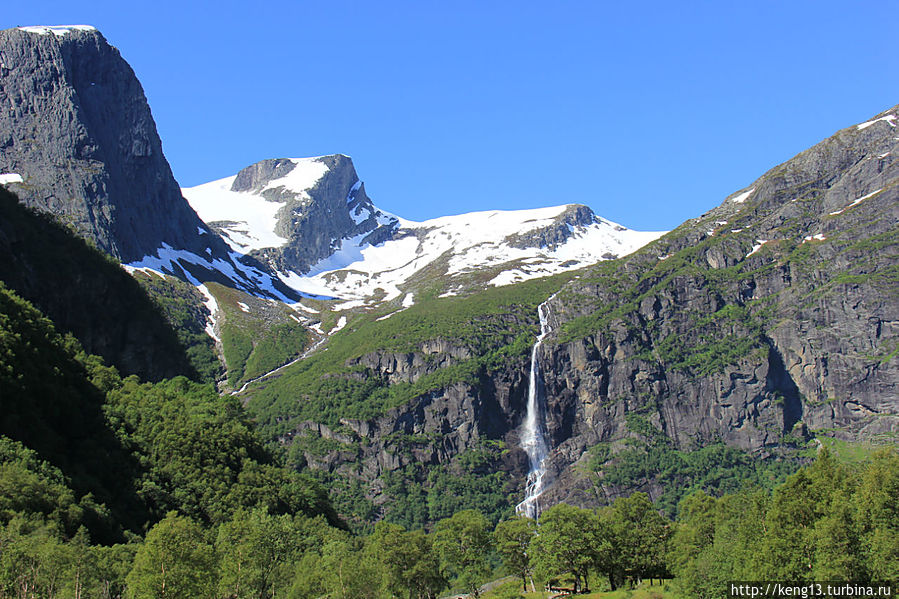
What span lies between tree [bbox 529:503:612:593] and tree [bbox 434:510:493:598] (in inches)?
268

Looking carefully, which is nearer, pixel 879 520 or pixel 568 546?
pixel 879 520

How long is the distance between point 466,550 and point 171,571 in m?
49.1

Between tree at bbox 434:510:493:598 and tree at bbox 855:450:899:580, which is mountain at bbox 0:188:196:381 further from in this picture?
tree at bbox 855:450:899:580

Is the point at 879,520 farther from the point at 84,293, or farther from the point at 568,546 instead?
the point at 84,293

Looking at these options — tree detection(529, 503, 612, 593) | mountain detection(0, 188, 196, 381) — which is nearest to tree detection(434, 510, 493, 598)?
tree detection(529, 503, 612, 593)

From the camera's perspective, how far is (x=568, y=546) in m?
94.0

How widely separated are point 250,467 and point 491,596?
148 feet

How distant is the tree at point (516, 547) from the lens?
327 feet

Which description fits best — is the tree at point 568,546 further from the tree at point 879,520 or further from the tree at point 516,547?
the tree at point 879,520

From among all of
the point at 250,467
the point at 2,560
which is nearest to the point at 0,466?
the point at 2,560

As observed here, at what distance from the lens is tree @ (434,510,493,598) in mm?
94500

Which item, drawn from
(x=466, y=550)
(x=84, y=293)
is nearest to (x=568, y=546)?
(x=466, y=550)

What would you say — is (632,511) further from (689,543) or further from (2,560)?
(2,560)

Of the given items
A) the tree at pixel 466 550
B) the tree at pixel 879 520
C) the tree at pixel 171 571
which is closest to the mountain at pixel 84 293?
the tree at pixel 466 550
